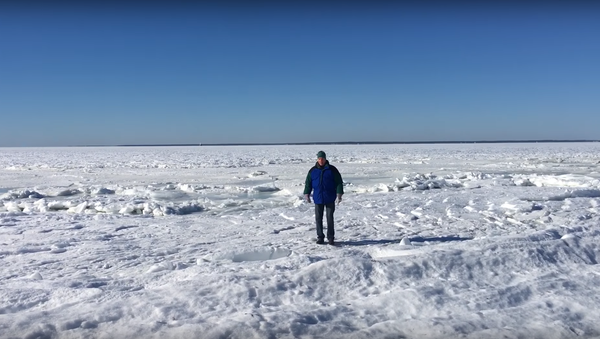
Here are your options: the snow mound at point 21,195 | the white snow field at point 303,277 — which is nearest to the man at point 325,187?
the white snow field at point 303,277

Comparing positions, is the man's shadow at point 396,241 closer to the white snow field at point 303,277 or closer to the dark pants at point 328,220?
the white snow field at point 303,277

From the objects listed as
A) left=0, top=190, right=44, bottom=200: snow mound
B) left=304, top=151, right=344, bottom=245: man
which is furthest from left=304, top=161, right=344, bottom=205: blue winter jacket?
left=0, top=190, right=44, bottom=200: snow mound

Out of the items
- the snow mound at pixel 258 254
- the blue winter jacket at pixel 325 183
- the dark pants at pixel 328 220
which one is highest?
the blue winter jacket at pixel 325 183

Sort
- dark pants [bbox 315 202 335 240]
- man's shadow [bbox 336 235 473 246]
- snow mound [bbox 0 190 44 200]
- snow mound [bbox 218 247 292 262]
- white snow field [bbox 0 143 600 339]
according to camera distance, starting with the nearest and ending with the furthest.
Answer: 1. white snow field [bbox 0 143 600 339]
2. snow mound [bbox 218 247 292 262]
3. dark pants [bbox 315 202 335 240]
4. man's shadow [bbox 336 235 473 246]
5. snow mound [bbox 0 190 44 200]

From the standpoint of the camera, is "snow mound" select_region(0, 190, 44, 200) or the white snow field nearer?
the white snow field

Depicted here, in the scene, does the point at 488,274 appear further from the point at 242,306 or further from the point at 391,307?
the point at 242,306

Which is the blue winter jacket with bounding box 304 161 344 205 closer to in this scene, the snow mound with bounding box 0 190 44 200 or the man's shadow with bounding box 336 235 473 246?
the man's shadow with bounding box 336 235 473 246

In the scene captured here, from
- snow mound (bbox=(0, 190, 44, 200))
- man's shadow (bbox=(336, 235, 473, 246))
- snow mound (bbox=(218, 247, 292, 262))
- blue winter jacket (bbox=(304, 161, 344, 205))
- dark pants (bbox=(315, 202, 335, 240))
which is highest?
blue winter jacket (bbox=(304, 161, 344, 205))

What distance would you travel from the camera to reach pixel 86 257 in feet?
18.6

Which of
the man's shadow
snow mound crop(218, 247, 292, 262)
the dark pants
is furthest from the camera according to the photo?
the man's shadow

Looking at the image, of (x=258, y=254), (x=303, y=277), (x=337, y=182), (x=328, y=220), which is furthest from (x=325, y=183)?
(x=303, y=277)

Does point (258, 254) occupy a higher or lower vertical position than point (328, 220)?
lower

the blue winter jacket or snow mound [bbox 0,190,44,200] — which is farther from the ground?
the blue winter jacket

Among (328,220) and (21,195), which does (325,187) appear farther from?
(21,195)
